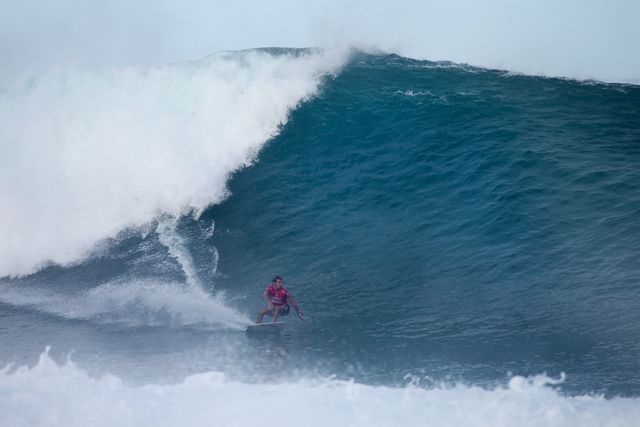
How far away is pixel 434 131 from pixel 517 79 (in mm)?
3797

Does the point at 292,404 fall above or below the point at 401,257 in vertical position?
below

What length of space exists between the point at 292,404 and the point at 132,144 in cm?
1150

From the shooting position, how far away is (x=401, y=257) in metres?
13.5

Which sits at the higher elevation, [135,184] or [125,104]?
[125,104]

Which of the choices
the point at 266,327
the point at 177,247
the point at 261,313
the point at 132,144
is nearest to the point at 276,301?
the point at 261,313

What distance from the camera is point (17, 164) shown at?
17.9 metres

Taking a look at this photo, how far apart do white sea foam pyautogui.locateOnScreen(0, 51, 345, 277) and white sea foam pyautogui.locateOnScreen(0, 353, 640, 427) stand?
6.88 meters

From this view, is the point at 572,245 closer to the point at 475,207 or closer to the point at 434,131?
the point at 475,207

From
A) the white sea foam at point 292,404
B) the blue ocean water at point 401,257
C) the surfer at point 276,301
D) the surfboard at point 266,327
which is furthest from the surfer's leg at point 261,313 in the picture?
the white sea foam at point 292,404

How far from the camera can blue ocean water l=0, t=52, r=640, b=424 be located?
10375 millimetres

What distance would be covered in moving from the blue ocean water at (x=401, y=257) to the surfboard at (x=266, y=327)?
0.22m

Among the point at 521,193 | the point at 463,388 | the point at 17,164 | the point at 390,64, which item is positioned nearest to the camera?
the point at 463,388

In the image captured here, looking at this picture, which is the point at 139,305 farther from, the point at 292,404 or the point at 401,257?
the point at 401,257

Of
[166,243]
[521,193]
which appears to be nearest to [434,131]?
[521,193]
